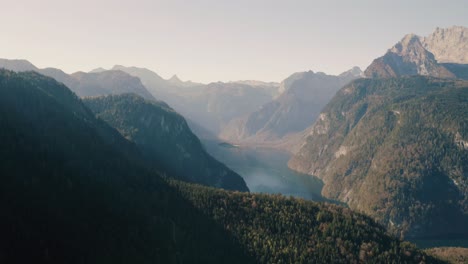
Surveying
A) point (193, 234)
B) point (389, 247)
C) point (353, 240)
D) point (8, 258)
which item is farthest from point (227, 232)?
point (8, 258)

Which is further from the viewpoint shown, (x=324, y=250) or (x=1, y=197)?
(x=324, y=250)

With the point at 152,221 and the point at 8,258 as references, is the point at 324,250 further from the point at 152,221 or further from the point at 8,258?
the point at 8,258

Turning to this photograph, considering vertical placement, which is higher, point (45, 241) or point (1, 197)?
point (1, 197)

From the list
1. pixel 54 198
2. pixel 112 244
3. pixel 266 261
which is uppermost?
pixel 54 198

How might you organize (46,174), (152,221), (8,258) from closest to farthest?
(8,258)
(46,174)
(152,221)

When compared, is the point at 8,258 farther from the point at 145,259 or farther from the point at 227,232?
the point at 227,232

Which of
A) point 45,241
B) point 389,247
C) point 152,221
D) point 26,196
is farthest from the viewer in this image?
point 389,247

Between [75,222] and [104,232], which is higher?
[75,222]

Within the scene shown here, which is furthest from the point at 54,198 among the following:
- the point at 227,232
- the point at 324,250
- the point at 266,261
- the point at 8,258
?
the point at 324,250

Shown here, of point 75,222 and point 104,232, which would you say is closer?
point 75,222

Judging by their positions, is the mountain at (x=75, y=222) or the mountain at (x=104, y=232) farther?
the mountain at (x=104, y=232)

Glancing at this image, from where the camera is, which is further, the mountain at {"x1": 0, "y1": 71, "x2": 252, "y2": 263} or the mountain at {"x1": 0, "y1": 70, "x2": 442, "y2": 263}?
the mountain at {"x1": 0, "y1": 70, "x2": 442, "y2": 263}
